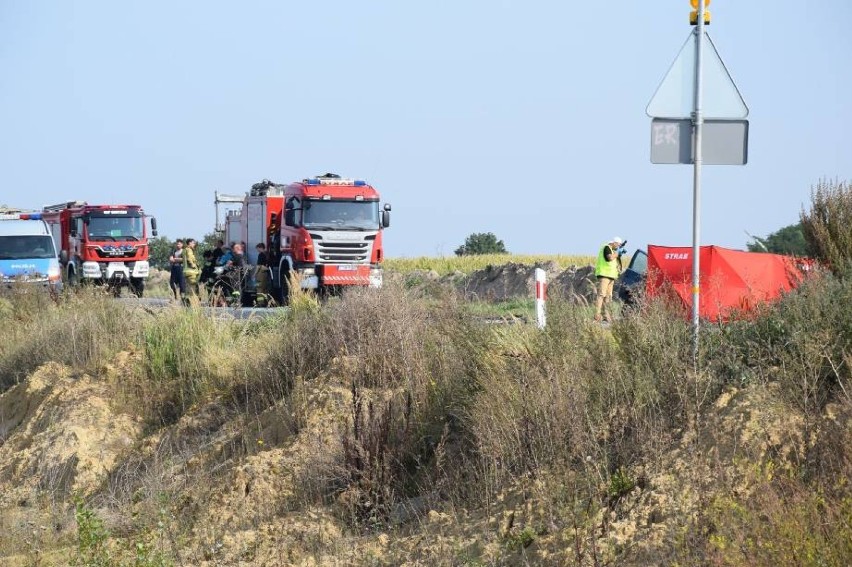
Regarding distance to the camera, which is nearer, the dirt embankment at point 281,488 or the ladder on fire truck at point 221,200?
the dirt embankment at point 281,488

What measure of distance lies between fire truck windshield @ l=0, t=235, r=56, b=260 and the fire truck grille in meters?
9.20

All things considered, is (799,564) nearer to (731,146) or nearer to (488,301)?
(731,146)

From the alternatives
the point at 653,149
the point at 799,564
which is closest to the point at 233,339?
the point at 653,149

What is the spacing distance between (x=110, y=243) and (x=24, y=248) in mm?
7372

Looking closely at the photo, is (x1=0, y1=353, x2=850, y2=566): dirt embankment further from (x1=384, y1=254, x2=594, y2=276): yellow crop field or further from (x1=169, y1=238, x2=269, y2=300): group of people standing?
(x1=384, y1=254, x2=594, y2=276): yellow crop field

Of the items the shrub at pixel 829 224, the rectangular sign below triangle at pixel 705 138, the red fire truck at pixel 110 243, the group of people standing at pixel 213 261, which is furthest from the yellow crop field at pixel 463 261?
the rectangular sign below triangle at pixel 705 138

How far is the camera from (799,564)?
518 cm

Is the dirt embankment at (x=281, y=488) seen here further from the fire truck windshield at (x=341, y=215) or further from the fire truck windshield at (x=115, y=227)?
the fire truck windshield at (x=115, y=227)

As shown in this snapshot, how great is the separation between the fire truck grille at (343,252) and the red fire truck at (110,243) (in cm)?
1311

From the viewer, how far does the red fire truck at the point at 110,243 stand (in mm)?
41219

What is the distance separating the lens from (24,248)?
33.9 m

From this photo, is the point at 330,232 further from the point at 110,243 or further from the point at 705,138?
the point at 705,138

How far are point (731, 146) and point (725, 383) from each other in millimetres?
2142

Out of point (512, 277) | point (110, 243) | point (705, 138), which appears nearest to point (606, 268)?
point (705, 138)
